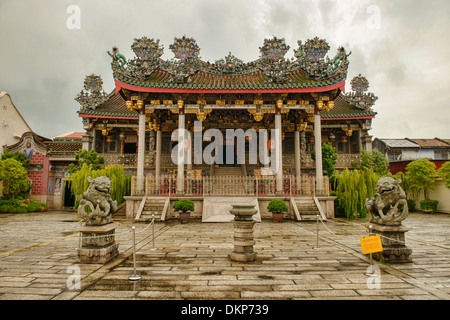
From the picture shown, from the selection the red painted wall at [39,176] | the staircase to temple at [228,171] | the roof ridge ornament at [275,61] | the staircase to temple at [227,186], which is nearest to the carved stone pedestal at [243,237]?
the staircase to temple at [227,186]

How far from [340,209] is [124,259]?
35.4 feet

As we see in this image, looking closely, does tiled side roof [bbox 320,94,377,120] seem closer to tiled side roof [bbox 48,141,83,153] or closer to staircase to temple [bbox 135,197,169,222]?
staircase to temple [bbox 135,197,169,222]

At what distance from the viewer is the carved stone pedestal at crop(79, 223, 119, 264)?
15.9ft

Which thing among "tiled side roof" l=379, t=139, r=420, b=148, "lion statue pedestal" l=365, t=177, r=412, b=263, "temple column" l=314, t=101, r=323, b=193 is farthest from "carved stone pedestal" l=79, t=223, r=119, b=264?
"tiled side roof" l=379, t=139, r=420, b=148

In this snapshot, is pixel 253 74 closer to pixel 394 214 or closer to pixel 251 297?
pixel 394 214

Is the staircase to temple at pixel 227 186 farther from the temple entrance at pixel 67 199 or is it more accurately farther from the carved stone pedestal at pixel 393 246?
the temple entrance at pixel 67 199

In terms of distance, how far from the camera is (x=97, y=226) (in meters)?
5.10

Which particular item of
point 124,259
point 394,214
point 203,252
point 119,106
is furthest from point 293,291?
point 119,106

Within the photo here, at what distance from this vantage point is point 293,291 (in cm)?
353

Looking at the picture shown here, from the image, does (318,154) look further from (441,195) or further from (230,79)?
(441,195)

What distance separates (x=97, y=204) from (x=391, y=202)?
19.8 ft

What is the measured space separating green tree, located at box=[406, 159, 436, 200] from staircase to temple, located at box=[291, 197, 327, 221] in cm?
961

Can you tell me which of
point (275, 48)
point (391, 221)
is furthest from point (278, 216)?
point (275, 48)
